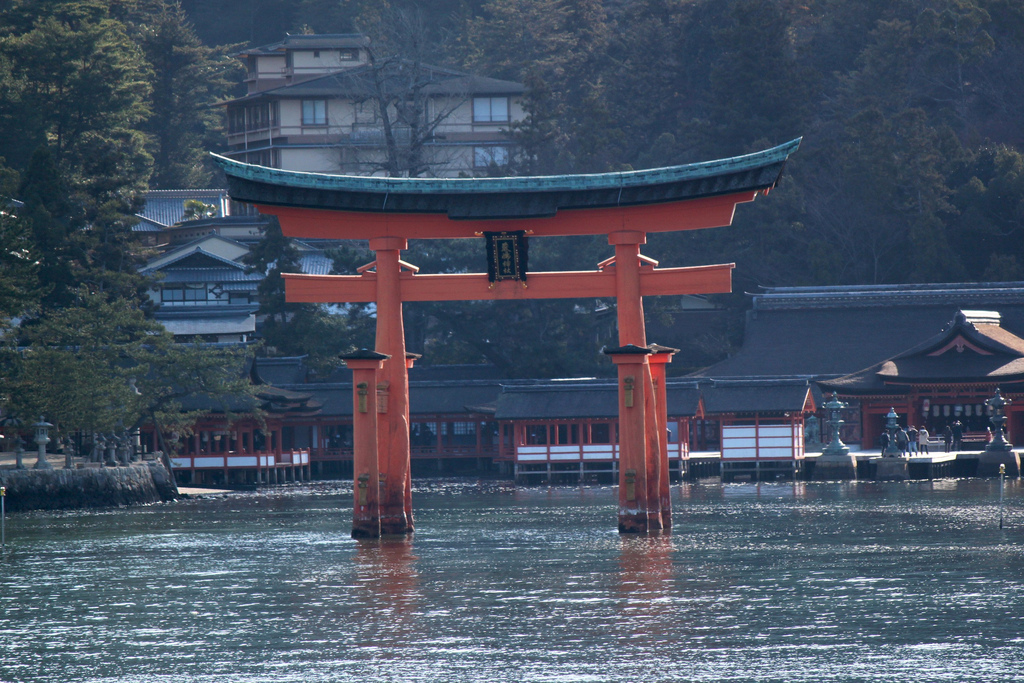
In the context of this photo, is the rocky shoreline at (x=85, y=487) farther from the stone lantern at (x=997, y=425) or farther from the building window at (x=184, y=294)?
the stone lantern at (x=997, y=425)

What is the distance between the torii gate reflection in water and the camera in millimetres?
26969

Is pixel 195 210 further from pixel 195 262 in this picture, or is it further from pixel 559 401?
pixel 559 401

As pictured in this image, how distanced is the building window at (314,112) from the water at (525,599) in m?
47.4

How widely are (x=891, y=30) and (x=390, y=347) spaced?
45294 millimetres

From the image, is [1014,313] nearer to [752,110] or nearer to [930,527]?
[752,110]

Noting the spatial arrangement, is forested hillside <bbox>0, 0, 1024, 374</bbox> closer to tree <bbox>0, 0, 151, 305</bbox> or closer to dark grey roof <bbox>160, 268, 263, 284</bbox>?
tree <bbox>0, 0, 151, 305</bbox>

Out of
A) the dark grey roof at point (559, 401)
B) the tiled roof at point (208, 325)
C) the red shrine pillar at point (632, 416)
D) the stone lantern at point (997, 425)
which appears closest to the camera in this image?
the red shrine pillar at point (632, 416)

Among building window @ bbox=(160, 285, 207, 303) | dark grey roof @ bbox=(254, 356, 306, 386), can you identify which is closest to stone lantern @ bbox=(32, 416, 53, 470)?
dark grey roof @ bbox=(254, 356, 306, 386)

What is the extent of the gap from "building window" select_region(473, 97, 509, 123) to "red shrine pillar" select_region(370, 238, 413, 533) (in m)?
51.9

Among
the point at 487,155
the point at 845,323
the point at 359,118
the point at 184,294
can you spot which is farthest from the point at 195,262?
the point at 845,323

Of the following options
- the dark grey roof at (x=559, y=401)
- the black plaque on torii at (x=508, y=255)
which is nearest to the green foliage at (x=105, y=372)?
the dark grey roof at (x=559, y=401)

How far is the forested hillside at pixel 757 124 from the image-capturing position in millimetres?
60844

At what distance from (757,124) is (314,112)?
26.8m

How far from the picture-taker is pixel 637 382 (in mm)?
26797
